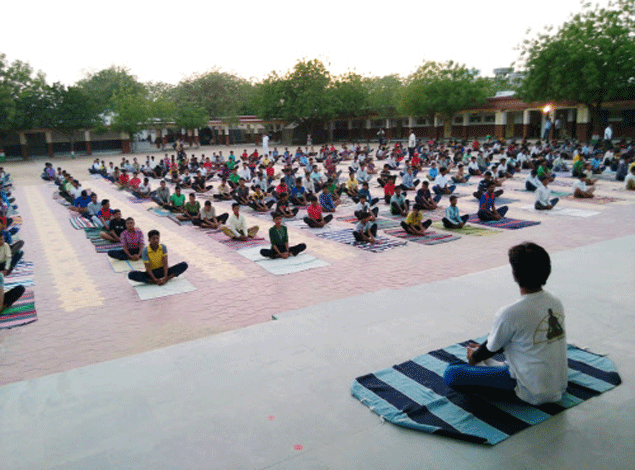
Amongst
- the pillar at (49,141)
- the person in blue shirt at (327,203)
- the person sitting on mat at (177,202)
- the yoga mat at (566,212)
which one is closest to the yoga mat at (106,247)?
the person sitting on mat at (177,202)

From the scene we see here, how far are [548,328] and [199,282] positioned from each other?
6180 millimetres

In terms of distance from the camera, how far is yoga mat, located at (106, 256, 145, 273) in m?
9.21

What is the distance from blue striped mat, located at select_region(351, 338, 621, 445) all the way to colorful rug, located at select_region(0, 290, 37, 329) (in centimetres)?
507

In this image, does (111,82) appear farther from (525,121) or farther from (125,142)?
(525,121)

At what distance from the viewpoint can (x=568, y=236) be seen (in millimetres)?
10562

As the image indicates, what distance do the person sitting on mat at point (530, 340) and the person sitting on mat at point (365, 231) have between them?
6.86m

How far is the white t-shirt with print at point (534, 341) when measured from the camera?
3238 mm

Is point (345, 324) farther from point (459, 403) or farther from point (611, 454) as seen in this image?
point (611, 454)

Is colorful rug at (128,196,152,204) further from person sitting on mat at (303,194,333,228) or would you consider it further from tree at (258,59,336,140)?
tree at (258,59,336,140)

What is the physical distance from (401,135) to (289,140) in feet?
37.2

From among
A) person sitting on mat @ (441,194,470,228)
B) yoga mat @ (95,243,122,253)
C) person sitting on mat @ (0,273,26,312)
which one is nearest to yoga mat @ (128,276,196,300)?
person sitting on mat @ (0,273,26,312)

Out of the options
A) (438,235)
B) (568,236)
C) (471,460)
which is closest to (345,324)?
(471,460)

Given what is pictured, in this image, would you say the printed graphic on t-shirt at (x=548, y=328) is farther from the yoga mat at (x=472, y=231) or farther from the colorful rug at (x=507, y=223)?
the colorful rug at (x=507, y=223)

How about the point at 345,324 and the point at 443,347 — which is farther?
the point at 345,324
